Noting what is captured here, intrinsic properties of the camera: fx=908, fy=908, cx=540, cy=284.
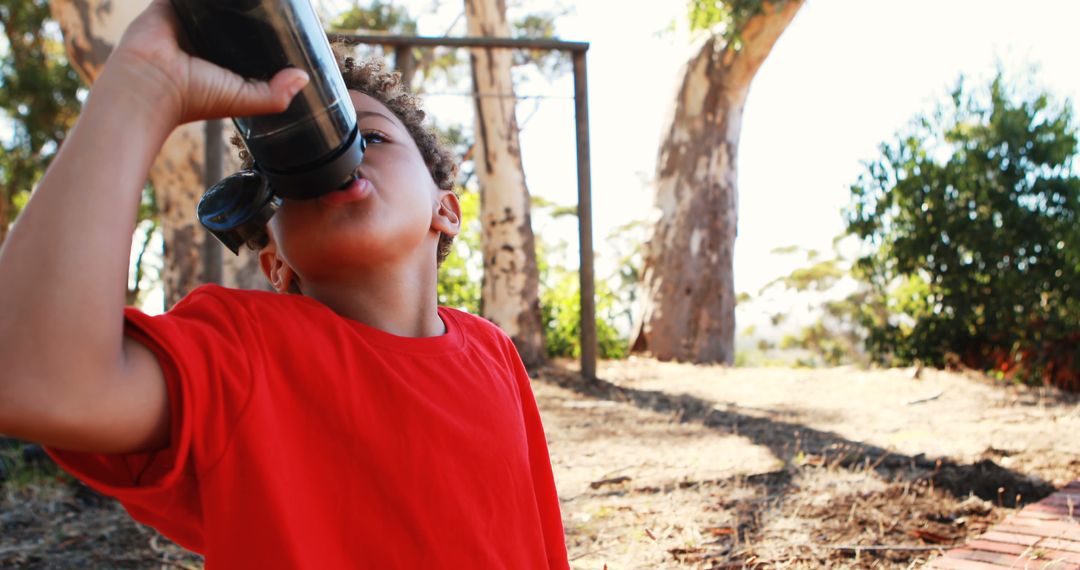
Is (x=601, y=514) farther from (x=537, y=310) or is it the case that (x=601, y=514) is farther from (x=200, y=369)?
(x=537, y=310)

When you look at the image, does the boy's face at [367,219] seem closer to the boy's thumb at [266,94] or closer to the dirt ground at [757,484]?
the boy's thumb at [266,94]

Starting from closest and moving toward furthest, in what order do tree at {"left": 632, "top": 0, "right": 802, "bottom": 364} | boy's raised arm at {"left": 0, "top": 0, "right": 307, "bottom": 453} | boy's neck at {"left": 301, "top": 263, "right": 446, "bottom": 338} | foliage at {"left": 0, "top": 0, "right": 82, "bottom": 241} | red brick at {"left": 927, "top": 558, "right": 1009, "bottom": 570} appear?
boy's raised arm at {"left": 0, "top": 0, "right": 307, "bottom": 453} → boy's neck at {"left": 301, "top": 263, "right": 446, "bottom": 338} → red brick at {"left": 927, "top": 558, "right": 1009, "bottom": 570} → tree at {"left": 632, "top": 0, "right": 802, "bottom": 364} → foliage at {"left": 0, "top": 0, "right": 82, "bottom": 241}

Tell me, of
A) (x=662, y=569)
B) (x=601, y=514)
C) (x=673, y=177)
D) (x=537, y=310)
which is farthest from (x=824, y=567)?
(x=673, y=177)

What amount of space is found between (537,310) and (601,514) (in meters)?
4.75

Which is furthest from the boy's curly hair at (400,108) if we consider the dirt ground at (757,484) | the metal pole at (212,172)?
the metal pole at (212,172)

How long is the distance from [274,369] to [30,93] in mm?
17470

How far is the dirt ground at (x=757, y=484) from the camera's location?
9.61 ft

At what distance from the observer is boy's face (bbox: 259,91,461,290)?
53.4 inches

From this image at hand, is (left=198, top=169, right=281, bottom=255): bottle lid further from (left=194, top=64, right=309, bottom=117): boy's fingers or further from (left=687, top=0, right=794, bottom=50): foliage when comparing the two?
(left=687, top=0, right=794, bottom=50): foliage

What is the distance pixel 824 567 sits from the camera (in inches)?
106

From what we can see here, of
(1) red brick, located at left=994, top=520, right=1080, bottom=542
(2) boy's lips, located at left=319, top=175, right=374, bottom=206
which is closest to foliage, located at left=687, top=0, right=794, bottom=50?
(1) red brick, located at left=994, top=520, right=1080, bottom=542

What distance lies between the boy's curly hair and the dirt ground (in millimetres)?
1395

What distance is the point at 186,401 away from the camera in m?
1.03

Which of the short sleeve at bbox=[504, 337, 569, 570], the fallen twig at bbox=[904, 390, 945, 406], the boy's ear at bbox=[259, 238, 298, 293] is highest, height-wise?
the boy's ear at bbox=[259, 238, 298, 293]
